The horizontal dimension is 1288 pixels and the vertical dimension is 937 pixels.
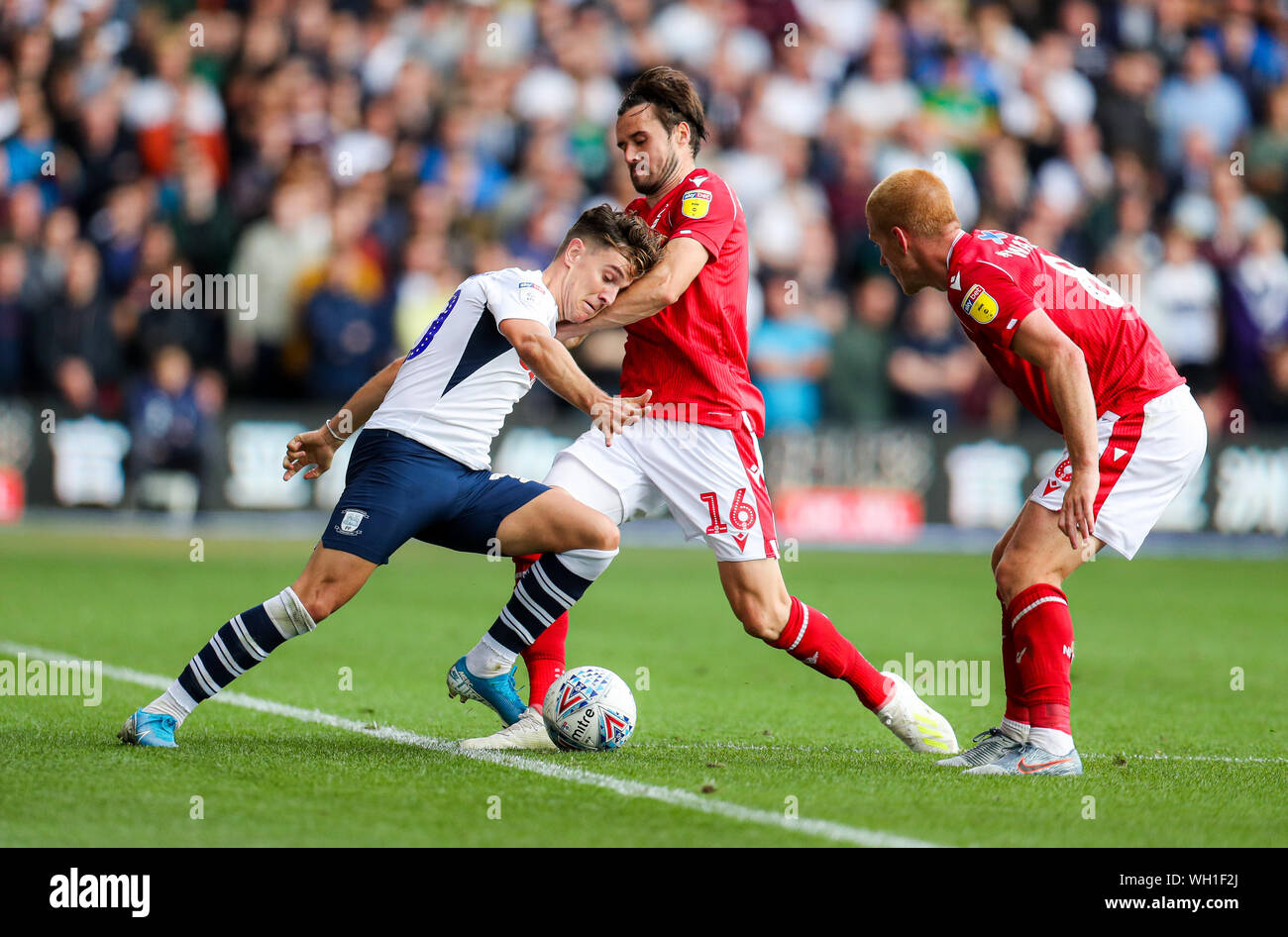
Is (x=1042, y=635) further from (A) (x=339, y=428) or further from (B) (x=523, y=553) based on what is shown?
(A) (x=339, y=428)

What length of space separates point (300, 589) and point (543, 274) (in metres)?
1.52

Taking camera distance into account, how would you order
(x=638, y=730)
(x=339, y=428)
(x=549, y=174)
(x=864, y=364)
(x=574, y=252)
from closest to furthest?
(x=574, y=252)
(x=339, y=428)
(x=638, y=730)
(x=549, y=174)
(x=864, y=364)

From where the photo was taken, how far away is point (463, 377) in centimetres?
618

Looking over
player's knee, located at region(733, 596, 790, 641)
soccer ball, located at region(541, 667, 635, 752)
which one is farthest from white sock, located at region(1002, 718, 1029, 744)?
soccer ball, located at region(541, 667, 635, 752)

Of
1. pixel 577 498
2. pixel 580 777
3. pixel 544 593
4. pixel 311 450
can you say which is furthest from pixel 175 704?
pixel 577 498

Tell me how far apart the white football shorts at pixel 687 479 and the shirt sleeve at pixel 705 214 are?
728 mm

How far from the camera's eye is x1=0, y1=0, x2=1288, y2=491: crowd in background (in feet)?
51.4

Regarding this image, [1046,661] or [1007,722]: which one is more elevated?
[1046,661]

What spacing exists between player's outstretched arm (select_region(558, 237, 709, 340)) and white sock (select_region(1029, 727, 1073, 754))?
2093mm

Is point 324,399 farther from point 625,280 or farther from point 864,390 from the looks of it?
point 625,280

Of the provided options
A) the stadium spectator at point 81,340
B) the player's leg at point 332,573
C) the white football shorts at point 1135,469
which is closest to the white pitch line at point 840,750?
the white football shorts at point 1135,469

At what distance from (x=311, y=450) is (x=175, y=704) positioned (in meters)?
1.13

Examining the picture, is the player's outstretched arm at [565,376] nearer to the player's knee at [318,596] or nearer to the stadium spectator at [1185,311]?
the player's knee at [318,596]

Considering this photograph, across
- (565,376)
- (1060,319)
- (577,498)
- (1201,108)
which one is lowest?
(577,498)
